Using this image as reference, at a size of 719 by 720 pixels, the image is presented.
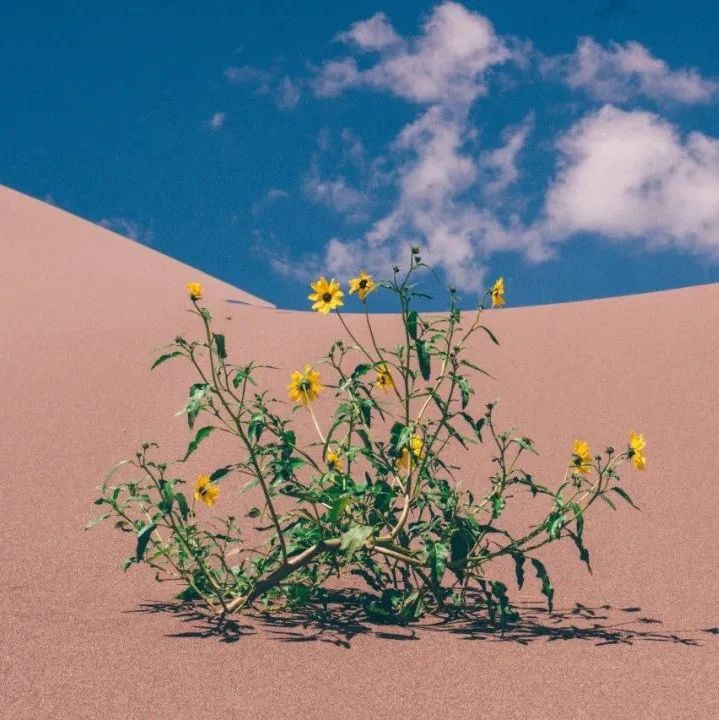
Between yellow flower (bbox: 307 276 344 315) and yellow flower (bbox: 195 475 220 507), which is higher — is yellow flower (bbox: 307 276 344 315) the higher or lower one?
the higher one

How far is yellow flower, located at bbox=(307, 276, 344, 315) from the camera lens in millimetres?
2049

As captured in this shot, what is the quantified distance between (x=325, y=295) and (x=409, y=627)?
2.76ft

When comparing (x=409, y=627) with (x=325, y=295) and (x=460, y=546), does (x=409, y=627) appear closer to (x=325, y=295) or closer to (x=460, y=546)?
(x=460, y=546)

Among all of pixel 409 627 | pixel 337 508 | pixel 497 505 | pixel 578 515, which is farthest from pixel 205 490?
pixel 578 515

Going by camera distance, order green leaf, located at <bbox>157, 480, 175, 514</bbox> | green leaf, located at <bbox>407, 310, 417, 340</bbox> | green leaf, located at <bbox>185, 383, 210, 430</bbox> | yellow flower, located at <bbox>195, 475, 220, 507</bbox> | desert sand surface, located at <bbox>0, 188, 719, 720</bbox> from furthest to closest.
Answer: yellow flower, located at <bbox>195, 475, 220, 507</bbox>, green leaf, located at <bbox>157, 480, 175, 514</bbox>, green leaf, located at <bbox>407, 310, 417, 340</bbox>, green leaf, located at <bbox>185, 383, 210, 430</bbox>, desert sand surface, located at <bbox>0, 188, 719, 720</bbox>

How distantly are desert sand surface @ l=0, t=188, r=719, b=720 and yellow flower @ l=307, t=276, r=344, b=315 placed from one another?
2.55 feet

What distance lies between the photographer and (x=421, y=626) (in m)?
2.10

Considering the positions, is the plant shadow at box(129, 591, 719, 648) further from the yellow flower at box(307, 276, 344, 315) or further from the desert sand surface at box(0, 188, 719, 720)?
the yellow flower at box(307, 276, 344, 315)

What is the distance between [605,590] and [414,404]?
223 centimetres

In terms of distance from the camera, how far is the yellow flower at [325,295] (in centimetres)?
205

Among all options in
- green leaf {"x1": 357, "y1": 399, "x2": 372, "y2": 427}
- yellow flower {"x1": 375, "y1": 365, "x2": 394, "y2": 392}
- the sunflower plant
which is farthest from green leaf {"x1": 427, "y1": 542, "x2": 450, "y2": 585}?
yellow flower {"x1": 375, "y1": 365, "x2": 394, "y2": 392}

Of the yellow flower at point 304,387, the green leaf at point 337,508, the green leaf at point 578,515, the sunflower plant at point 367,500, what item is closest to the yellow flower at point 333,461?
the sunflower plant at point 367,500

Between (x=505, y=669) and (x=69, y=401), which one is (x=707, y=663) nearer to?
(x=505, y=669)

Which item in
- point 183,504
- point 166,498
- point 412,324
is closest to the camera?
point 412,324
